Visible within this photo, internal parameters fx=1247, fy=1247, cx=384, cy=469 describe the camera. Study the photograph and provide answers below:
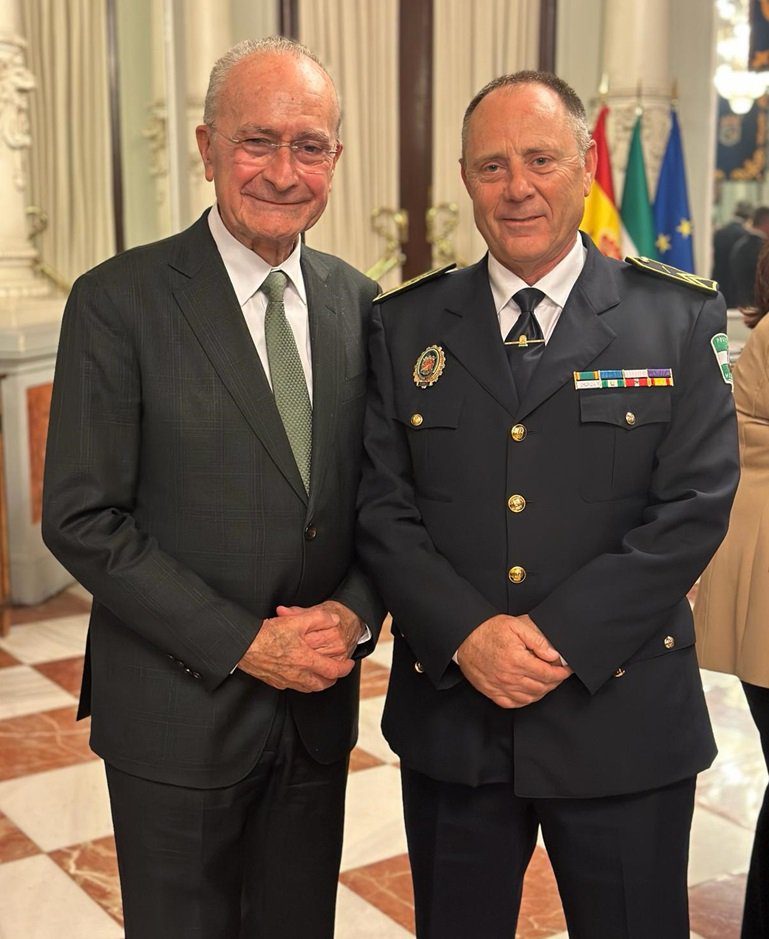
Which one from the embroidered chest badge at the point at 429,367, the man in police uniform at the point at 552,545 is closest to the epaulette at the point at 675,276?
the man in police uniform at the point at 552,545

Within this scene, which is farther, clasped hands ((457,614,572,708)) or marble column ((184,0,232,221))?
marble column ((184,0,232,221))

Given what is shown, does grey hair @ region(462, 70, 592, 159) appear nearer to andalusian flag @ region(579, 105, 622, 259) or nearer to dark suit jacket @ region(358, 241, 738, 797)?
dark suit jacket @ region(358, 241, 738, 797)

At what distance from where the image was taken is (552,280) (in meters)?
1.81

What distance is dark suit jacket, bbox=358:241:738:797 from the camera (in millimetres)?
1711

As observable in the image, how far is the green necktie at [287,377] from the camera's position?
1.80 meters

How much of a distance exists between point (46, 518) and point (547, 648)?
71cm

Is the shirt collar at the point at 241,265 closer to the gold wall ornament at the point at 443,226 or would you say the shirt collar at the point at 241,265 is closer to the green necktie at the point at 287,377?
the green necktie at the point at 287,377

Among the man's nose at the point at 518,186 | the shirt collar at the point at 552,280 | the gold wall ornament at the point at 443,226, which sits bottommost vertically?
the gold wall ornament at the point at 443,226

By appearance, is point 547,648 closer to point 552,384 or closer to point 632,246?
point 552,384

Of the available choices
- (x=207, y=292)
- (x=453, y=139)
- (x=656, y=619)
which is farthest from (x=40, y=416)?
(x=656, y=619)

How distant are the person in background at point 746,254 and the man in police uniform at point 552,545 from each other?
542 cm

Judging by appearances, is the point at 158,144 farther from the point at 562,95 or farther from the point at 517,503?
the point at 517,503

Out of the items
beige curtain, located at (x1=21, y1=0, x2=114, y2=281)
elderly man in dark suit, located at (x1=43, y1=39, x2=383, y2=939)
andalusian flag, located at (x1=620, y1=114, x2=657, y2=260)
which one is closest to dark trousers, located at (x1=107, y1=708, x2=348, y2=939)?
elderly man in dark suit, located at (x1=43, y1=39, x2=383, y2=939)

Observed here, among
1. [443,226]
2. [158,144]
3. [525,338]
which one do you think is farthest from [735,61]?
[525,338]
